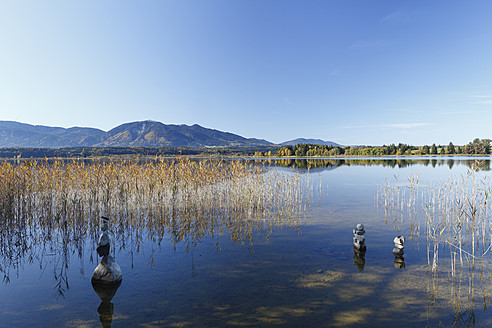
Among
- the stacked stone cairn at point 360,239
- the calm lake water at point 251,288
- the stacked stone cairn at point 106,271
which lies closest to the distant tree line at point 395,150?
the stacked stone cairn at point 360,239

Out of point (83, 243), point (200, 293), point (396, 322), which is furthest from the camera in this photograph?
point (83, 243)

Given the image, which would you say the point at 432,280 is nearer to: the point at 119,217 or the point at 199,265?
the point at 199,265

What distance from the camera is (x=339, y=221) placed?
1262 centimetres

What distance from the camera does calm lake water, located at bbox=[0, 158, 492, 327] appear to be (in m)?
5.10

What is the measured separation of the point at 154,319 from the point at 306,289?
3575 mm

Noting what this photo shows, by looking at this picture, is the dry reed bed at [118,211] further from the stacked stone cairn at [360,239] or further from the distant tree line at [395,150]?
the distant tree line at [395,150]

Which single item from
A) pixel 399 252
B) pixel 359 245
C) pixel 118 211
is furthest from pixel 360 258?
pixel 118 211

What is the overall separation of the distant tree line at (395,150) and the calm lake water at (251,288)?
114 metres

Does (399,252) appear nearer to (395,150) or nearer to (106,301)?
(106,301)

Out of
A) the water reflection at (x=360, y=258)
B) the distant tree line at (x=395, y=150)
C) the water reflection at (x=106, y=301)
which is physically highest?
the distant tree line at (x=395, y=150)

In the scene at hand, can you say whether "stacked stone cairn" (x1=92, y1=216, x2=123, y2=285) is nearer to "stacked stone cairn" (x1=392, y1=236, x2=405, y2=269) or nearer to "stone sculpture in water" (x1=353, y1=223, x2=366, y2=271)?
"stone sculpture in water" (x1=353, y1=223, x2=366, y2=271)

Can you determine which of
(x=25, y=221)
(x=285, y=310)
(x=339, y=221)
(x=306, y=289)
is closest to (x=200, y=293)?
(x=285, y=310)

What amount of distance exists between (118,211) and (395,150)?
425ft

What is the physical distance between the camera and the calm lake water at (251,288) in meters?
5.10
